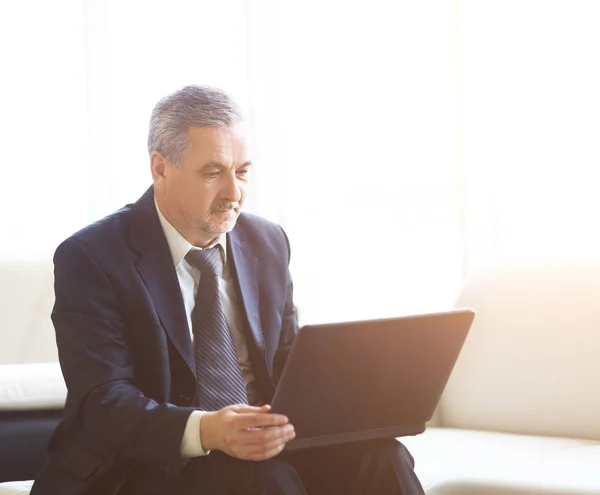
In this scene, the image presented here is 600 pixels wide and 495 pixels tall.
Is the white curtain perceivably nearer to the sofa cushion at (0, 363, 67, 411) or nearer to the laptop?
the sofa cushion at (0, 363, 67, 411)

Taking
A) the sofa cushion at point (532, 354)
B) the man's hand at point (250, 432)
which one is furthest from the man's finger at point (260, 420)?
the sofa cushion at point (532, 354)

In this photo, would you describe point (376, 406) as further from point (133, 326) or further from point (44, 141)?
point (44, 141)

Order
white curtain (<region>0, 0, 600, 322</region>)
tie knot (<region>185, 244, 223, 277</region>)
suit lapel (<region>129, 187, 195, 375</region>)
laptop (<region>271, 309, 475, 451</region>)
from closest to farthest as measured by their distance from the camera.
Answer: laptop (<region>271, 309, 475, 451</region>), suit lapel (<region>129, 187, 195, 375</region>), tie knot (<region>185, 244, 223, 277</region>), white curtain (<region>0, 0, 600, 322</region>)

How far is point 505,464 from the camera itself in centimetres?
196

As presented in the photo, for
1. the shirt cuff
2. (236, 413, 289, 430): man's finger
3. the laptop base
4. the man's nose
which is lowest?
the laptop base

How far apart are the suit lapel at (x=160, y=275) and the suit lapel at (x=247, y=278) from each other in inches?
6.3

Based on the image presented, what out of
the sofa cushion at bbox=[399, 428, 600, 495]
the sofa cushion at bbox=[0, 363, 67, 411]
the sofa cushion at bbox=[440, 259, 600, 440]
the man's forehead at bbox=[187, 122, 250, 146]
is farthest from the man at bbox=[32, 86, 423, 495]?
the sofa cushion at bbox=[440, 259, 600, 440]

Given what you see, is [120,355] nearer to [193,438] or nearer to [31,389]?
[193,438]

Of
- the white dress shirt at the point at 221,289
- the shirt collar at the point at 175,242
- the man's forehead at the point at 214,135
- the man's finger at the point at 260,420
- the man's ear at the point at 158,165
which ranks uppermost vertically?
the man's forehead at the point at 214,135

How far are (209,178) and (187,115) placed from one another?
0.12m

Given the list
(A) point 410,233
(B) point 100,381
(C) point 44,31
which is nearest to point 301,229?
(A) point 410,233

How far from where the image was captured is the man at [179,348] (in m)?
1.55

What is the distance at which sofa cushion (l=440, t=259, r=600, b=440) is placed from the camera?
2262mm

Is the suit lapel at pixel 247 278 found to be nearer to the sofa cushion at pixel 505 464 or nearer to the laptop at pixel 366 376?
the laptop at pixel 366 376
